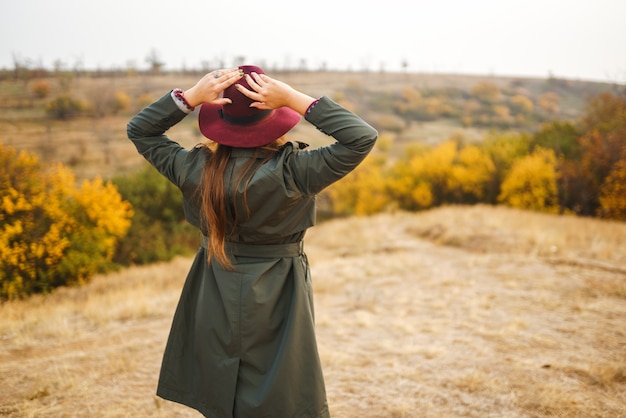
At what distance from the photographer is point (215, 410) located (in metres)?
2.03

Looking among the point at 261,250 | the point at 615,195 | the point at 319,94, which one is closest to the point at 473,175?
the point at 615,195

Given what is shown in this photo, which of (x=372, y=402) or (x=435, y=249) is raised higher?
(x=372, y=402)

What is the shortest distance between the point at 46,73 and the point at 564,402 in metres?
59.0

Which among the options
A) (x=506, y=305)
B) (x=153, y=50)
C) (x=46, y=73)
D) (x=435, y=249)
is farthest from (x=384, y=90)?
(x=506, y=305)

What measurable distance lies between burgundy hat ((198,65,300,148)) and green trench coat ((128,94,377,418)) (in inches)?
3.3

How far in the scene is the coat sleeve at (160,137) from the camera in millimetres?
1951

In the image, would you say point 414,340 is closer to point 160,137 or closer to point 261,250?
point 261,250

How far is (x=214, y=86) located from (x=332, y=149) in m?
0.56

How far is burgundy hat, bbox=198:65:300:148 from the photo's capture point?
1831 mm

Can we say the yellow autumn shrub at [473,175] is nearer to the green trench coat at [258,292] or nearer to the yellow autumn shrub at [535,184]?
the yellow autumn shrub at [535,184]

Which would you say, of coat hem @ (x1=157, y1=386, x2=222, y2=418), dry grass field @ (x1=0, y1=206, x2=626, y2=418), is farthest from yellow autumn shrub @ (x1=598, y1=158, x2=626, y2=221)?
coat hem @ (x1=157, y1=386, x2=222, y2=418)

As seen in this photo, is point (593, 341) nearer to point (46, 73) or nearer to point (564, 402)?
point (564, 402)

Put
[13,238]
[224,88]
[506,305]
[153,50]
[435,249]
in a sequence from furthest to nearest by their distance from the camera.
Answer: [153,50] < [435,249] < [13,238] < [506,305] < [224,88]

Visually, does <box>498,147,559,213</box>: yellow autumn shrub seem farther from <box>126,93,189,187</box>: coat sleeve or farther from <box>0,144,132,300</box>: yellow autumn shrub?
<box>126,93,189,187</box>: coat sleeve
